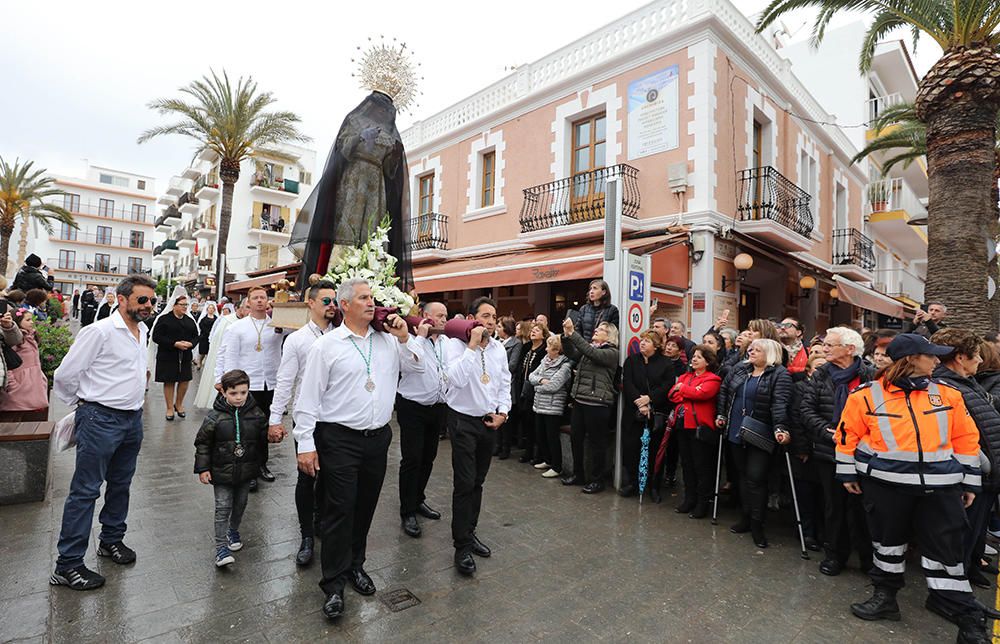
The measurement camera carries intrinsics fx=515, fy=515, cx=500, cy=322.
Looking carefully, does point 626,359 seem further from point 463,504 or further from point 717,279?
point 717,279

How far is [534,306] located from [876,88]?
16670 millimetres

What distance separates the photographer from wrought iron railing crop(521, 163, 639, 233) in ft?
35.1

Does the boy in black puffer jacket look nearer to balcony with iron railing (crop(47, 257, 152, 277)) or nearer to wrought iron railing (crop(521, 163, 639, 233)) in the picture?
wrought iron railing (crop(521, 163, 639, 233))

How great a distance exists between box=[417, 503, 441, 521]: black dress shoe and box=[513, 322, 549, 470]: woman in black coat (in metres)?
2.33

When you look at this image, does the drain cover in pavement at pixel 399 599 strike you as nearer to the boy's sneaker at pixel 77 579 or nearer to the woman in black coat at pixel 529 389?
the boy's sneaker at pixel 77 579

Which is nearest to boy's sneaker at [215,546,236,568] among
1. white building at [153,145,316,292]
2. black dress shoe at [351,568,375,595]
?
black dress shoe at [351,568,375,595]

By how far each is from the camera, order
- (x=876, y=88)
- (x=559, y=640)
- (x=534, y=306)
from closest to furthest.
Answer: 1. (x=559, y=640)
2. (x=534, y=306)
3. (x=876, y=88)

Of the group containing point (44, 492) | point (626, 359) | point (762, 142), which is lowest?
point (44, 492)

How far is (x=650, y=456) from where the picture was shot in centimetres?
588

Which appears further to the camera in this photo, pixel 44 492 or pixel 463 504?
pixel 44 492

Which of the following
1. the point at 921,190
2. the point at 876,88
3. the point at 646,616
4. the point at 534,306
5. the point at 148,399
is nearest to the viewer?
the point at 646,616

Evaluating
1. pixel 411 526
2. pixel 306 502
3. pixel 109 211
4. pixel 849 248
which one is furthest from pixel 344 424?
pixel 109 211

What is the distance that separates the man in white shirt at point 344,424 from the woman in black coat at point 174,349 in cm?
591

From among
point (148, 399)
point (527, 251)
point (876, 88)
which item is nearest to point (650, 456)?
point (527, 251)
